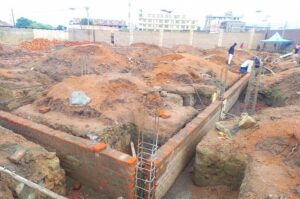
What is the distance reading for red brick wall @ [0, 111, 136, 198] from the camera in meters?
3.59

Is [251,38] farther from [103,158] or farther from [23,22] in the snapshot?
[23,22]

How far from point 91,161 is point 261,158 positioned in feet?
9.64

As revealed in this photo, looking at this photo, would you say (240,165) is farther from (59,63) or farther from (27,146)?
(59,63)

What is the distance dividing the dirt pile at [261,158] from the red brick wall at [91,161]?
1574mm

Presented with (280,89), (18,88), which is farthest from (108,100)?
(280,89)

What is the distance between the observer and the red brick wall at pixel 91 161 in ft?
11.8

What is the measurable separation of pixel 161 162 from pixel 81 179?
61.9 inches

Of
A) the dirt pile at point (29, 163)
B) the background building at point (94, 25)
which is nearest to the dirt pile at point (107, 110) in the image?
the dirt pile at point (29, 163)

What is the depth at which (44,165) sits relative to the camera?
12.0ft

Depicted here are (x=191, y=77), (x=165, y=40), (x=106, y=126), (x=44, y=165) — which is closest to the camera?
(x=44, y=165)

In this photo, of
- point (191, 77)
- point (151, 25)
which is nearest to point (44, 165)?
point (191, 77)

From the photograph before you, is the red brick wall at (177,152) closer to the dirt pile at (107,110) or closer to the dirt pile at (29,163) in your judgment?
the dirt pile at (107,110)

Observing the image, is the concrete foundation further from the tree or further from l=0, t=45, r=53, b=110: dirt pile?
the tree

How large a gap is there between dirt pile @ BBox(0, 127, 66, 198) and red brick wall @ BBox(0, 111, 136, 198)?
336mm
